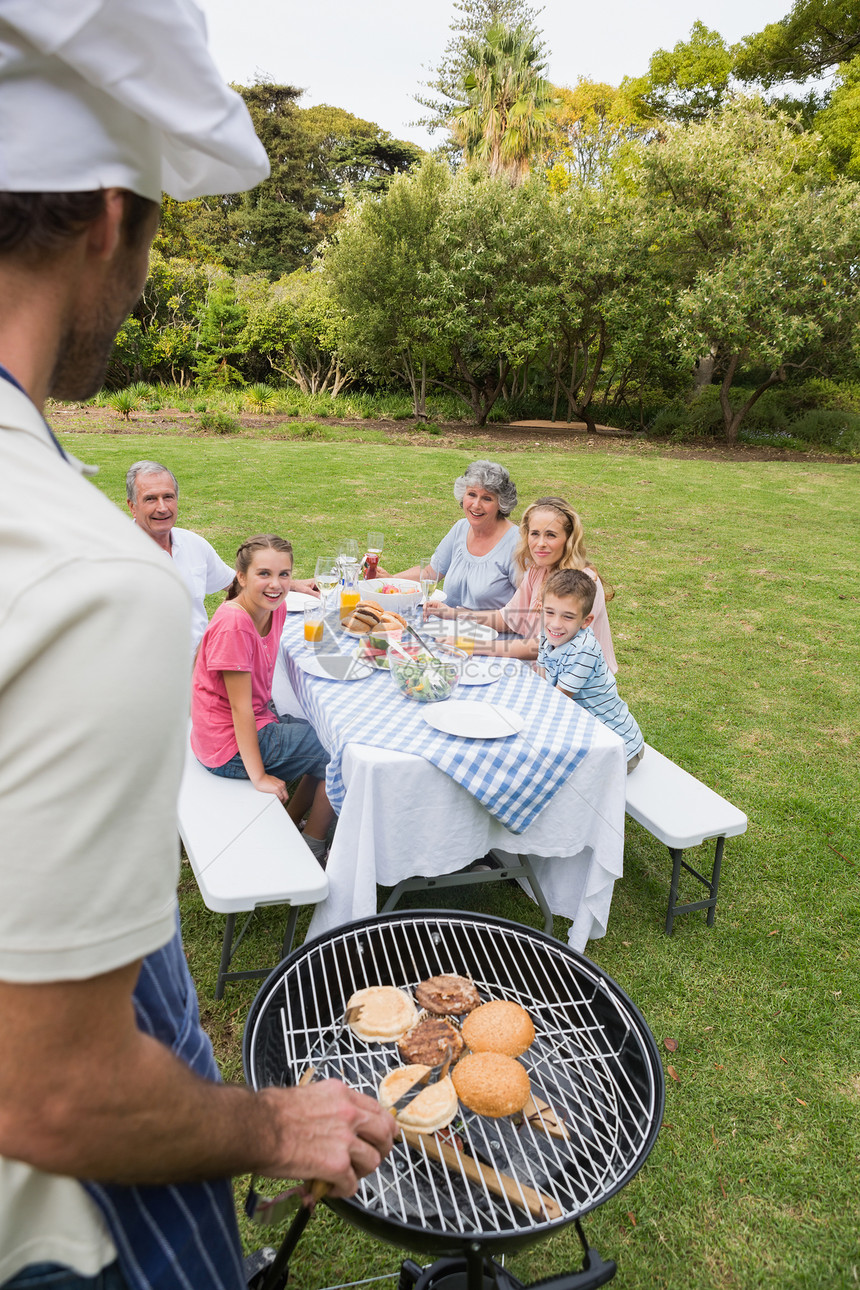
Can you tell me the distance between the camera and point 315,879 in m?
2.86

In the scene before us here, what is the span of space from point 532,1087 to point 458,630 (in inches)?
99.1

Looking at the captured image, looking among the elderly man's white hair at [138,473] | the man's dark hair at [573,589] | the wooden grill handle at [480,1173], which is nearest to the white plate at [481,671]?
the man's dark hair at [573,589]

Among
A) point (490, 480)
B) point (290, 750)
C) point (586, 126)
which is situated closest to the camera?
point (290, 750)

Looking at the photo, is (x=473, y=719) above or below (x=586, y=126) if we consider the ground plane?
below

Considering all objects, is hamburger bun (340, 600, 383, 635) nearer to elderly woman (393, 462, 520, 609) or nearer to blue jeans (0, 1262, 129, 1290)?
elderly woman (393, 462, 520, 609)

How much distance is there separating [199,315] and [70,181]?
21.5 metres

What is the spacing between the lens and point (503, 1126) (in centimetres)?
187

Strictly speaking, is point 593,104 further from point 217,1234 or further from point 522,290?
point 217,1234

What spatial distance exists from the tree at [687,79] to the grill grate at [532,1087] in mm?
27888

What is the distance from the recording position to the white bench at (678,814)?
11.1 ft

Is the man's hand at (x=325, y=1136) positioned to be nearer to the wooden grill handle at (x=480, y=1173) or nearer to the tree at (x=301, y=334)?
the wooden grill handle at (x=480, y=1173)

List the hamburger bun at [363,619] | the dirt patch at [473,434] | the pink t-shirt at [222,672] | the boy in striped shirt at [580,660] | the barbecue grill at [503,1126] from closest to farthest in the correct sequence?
the barbecue grill at [503,1126] < the pink t-shirt at [222,672] < the boy in striped shirt at [580,660] < the hamburger bun at [363,619] < the dirt patch at [473,434]

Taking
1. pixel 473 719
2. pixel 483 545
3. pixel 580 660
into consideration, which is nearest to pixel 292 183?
pixel 483 545

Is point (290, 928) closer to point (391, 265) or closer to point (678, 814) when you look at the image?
point (678, 814)
